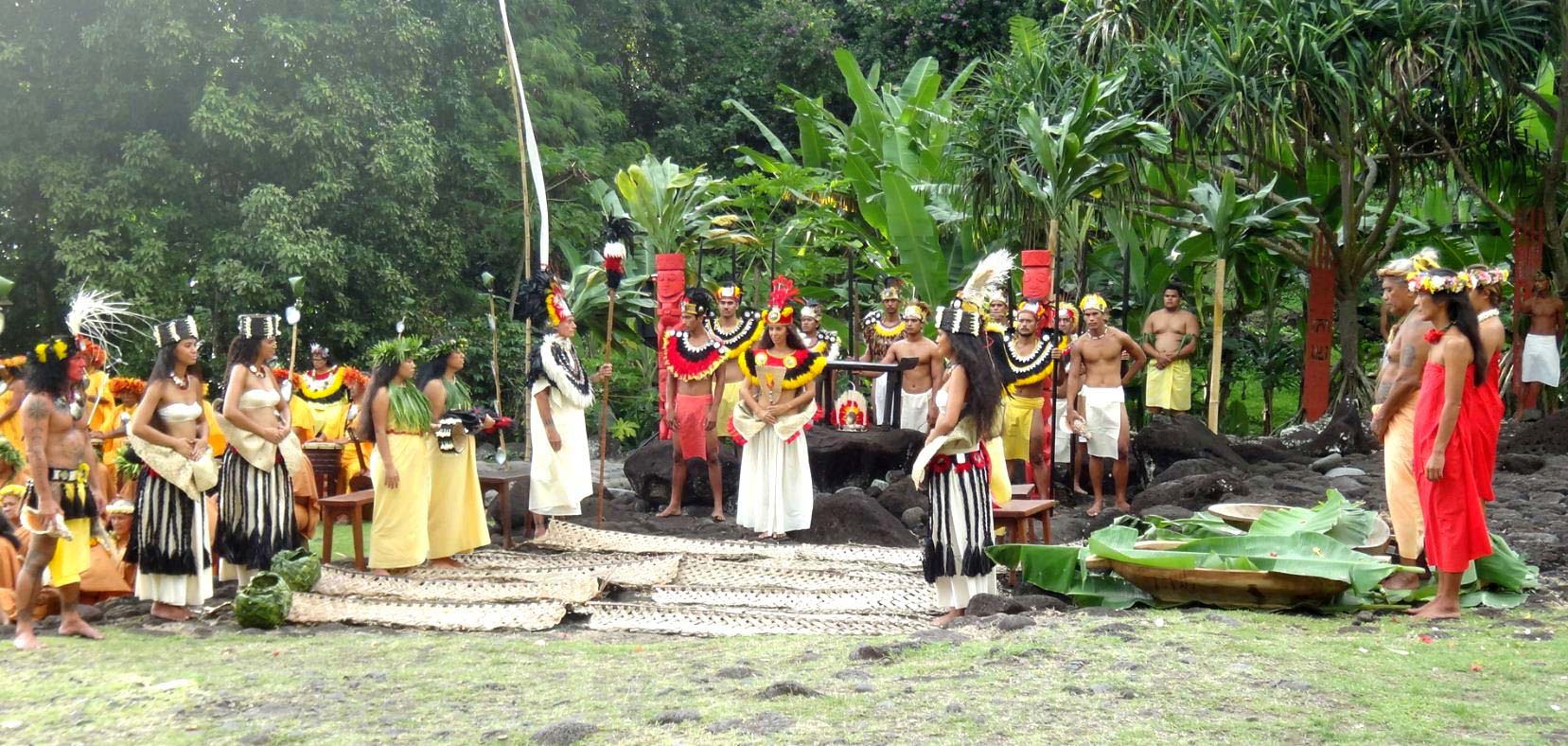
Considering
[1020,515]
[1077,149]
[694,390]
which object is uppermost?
[1077,149]

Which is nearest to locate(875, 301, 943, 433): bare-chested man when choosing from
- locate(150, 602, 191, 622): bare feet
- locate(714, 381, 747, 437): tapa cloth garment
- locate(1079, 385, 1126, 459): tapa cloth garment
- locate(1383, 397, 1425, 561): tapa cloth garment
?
locate(1079, 385, 1126, 459): tapa cloth garment

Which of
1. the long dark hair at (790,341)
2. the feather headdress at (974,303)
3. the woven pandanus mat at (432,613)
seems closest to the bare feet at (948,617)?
the feather headdress at (974,303)

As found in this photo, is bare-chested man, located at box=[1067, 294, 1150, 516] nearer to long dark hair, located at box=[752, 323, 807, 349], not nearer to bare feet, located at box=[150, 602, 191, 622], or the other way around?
long dark hair, located at box=[752, 323, 807, 349]

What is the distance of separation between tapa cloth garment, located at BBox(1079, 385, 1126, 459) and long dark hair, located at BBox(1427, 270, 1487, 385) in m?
4.14

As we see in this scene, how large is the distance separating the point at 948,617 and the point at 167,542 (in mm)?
3817

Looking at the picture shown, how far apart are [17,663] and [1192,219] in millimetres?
11360

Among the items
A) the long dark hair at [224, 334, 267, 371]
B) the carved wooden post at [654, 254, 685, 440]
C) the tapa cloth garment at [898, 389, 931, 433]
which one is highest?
the carved wooden post at [654, 254, 685, 440]

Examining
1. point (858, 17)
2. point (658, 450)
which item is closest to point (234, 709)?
point (658, 450)

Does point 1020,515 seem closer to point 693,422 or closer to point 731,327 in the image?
point 731,327

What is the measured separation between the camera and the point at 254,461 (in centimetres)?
753

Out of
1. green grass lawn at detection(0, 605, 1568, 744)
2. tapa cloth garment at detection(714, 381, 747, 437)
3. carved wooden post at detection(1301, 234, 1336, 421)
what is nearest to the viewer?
green grass lawn at detection(0, 605, 1568, 744)

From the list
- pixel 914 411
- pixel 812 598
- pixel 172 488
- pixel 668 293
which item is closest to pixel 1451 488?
pixel 812 598

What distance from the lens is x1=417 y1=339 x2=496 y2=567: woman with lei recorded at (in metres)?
8.48

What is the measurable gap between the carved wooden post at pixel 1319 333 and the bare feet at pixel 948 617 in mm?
7632
